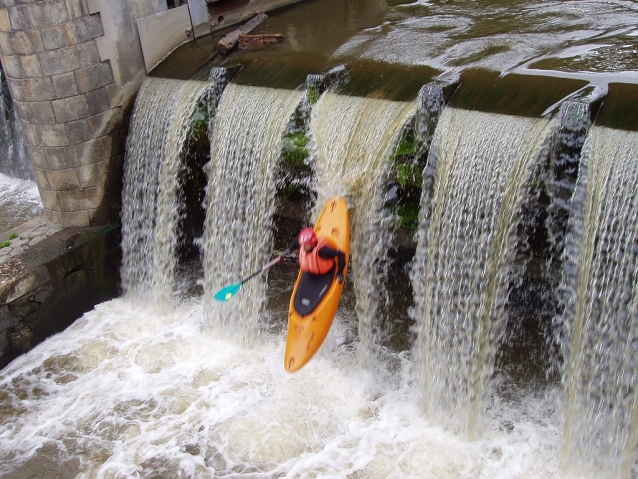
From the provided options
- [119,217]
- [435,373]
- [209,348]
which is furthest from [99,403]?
[435,373]

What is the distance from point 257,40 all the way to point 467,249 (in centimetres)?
394

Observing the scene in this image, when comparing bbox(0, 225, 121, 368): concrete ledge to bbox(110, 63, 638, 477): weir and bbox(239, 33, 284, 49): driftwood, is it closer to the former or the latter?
bbox(110, 63, 638, 477): weir

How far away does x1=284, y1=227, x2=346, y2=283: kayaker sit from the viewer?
17.4 feet

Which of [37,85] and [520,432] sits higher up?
[37,85]

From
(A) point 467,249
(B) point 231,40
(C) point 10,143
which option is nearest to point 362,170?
(A) point 467,249

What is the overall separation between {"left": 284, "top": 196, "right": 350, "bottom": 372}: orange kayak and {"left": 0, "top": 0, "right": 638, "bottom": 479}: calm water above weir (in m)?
0.23

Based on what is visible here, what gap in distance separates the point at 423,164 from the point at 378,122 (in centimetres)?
54

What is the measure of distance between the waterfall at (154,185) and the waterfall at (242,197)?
484 millimetres

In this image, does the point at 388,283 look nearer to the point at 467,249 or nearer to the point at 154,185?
the point at 467,249

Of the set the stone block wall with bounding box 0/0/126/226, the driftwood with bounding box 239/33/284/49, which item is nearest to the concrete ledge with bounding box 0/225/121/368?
the stone block wall with bounding box 0/0/126/226

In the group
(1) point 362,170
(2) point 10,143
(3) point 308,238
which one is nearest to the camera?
(3) point 308,238

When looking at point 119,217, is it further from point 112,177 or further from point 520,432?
point 520,432

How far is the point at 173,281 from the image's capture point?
708cm

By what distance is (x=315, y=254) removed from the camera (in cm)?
531
